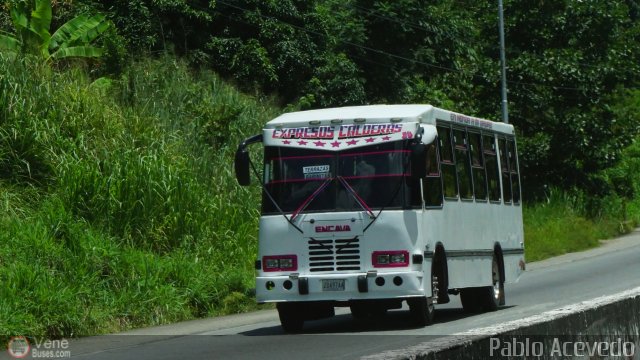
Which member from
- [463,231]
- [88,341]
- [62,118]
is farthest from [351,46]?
[88,341]

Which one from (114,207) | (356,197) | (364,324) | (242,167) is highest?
(242,167)

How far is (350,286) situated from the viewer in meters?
15.5

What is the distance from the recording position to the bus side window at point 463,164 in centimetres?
1770

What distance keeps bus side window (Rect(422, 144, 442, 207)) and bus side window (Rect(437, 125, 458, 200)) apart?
22 cm

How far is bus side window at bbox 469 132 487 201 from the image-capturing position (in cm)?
1855

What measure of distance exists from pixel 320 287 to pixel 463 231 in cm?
291

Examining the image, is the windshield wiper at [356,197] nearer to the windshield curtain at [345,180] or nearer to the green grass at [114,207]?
the windshield curtain at [345,180]

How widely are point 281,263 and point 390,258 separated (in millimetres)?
1373

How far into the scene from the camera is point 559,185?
42.2m

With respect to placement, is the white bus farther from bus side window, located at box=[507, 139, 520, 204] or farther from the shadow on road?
bus side window, located at box=[507, 139, 520, 204]

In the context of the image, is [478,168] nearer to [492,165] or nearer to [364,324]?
[492,165]

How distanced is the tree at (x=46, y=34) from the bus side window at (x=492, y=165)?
10322 millimetres

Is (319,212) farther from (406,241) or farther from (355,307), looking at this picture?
(355,307)

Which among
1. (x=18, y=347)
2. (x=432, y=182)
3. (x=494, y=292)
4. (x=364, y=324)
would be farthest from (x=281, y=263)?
(x=494, y=292)
